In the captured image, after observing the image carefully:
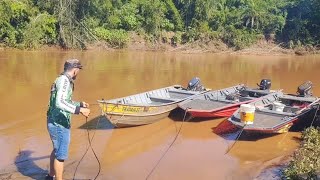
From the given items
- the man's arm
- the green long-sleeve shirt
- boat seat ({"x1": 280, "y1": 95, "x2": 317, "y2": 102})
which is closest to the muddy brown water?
the green long-sleeve shirt

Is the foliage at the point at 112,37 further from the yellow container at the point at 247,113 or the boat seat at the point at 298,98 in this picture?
the yellow container at the point at 247,113

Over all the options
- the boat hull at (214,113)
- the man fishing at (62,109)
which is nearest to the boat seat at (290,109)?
the boat hull at (214,113)

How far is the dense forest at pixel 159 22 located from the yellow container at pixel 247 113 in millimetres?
23945

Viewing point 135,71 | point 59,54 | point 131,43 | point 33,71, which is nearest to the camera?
point 33,71

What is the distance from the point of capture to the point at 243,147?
9.21 meters

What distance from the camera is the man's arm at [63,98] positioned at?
206 inches

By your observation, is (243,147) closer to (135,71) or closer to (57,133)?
(57,133)

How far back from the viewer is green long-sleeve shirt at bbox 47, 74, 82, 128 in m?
5.23

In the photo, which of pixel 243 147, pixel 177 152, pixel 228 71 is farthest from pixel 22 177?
pixel 228 71

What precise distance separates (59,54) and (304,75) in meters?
16.2

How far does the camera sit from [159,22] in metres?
36.0

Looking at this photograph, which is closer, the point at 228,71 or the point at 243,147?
the point at 243,147

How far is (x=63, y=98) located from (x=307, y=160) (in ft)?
14.4

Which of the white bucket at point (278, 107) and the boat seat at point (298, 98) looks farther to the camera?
the boat seat at point (298, 98)
